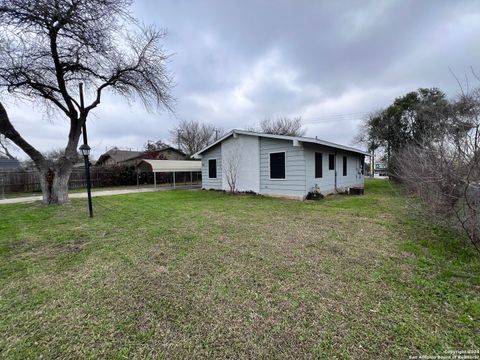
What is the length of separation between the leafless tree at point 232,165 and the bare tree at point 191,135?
63.9ft

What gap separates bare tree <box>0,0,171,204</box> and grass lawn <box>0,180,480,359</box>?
522cm

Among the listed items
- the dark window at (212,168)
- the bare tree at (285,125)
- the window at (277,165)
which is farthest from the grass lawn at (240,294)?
the bare tree at (285,125)

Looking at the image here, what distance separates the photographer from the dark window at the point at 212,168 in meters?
13.0

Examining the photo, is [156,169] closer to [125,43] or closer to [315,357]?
[125,43]

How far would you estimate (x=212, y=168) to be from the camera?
13273mm

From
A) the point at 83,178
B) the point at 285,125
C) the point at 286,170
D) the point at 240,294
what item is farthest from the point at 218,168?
the point at 285,125

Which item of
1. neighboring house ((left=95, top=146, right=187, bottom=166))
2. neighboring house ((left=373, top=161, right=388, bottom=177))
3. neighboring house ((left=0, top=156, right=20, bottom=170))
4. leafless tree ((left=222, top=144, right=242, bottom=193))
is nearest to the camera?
leafless tree ((left=222, top=144, right=242, bottom=193))

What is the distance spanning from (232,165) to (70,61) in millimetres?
7917

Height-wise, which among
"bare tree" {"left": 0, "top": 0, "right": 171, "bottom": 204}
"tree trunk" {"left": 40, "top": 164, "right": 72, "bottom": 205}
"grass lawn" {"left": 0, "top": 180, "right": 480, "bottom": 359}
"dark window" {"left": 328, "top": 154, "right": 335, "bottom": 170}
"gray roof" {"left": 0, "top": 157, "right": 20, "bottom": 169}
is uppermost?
"bare tree" {"left": 0, "top": 0, "right": 171, "bottom": 204}

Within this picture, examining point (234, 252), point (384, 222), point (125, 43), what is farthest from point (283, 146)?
point (125, 43)

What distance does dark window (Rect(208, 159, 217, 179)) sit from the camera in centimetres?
1303

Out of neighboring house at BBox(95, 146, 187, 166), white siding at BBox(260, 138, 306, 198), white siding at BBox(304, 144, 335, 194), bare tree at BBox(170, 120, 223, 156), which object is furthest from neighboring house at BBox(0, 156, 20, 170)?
white siding at BBox(304, 144, 335, 194)

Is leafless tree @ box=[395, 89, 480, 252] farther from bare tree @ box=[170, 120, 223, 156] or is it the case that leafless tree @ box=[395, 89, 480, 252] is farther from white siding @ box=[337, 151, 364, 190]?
bare tree @ box=[170, 120, 223, 156]

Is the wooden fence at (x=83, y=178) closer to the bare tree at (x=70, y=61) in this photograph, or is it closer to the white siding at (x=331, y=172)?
the bare tree at (x=70, y=61)
